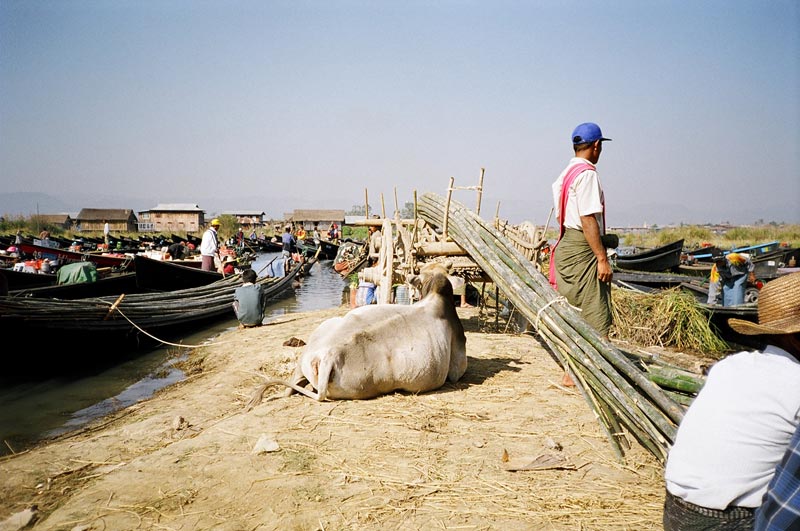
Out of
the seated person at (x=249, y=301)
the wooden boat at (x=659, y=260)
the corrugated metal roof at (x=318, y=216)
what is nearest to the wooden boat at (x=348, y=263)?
the seated person at (x=249, y=301)

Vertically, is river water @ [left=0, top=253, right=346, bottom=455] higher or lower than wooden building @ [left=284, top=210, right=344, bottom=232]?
lower

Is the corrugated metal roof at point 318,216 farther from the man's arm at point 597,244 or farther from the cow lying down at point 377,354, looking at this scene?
the man's arm at point 597,244

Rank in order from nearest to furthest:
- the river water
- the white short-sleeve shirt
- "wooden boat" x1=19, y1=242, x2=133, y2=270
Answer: the white short-sleeve shirt < the river water < "wooden boat" x1=19, y1=242, x2=133, y2=270

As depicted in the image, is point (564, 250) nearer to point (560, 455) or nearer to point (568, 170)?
point (568, 170)

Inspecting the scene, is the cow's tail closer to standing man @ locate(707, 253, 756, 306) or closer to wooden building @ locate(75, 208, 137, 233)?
standing man @ locate(707, 253, 756, 306)

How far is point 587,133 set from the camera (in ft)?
16.3

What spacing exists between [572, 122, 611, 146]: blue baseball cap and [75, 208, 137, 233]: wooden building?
77.3 meters

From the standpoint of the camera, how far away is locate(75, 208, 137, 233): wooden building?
71.2m

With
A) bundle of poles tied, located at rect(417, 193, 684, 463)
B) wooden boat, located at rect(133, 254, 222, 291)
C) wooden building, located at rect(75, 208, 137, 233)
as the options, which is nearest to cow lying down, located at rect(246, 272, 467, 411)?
bundle of poles tied, located at rect(417, 193, 684, 463)

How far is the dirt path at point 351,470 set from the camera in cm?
313

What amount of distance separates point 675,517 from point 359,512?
1.80 meters

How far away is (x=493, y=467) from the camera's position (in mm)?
3746

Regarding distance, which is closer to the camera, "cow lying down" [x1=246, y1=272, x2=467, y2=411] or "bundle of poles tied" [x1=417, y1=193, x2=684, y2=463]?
"bundle of poles tied" [x1=417, y1=193, x2=684, y2=463]

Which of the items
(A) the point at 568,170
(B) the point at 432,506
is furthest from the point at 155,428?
(A) the point at 568,170
